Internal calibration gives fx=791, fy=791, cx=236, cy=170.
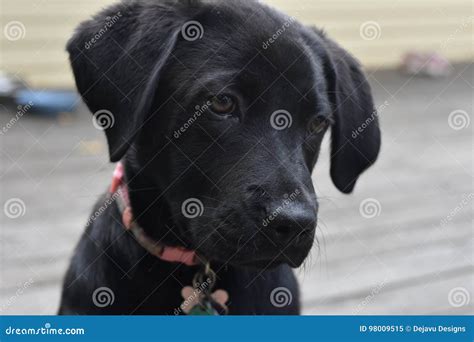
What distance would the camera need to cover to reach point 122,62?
8.96 ft

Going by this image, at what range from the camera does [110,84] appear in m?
2.74

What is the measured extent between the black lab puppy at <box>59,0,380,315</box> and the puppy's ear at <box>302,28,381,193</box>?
0.38 feet

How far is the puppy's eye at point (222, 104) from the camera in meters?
2.64

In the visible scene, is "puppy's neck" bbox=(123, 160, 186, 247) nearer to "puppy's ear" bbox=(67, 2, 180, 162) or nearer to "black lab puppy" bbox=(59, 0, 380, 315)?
"black lab puppy" bbox=(59, 0, 380, 315)

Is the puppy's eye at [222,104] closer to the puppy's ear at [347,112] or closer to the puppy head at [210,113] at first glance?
the puppy head at [210,113]

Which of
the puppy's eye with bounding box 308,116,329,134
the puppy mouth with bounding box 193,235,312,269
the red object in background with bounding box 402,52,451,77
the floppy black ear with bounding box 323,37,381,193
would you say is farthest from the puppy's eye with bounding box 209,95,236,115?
the red object in background with bounding box 402,52,451,77

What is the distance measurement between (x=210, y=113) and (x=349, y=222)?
132 inches

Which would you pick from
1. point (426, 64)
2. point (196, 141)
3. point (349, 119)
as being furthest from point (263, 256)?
point (426, 64)

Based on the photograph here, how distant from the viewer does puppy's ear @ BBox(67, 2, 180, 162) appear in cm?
267

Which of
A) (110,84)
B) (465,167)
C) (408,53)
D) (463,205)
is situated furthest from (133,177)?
(408,53)

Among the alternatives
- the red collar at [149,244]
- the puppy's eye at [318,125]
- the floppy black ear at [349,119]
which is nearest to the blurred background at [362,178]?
the floppy black ear at [349,119]

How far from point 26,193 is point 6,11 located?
280 cm

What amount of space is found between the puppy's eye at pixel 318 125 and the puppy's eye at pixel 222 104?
1.14ft

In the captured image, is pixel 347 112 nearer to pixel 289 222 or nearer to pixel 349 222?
pixel 289 222
